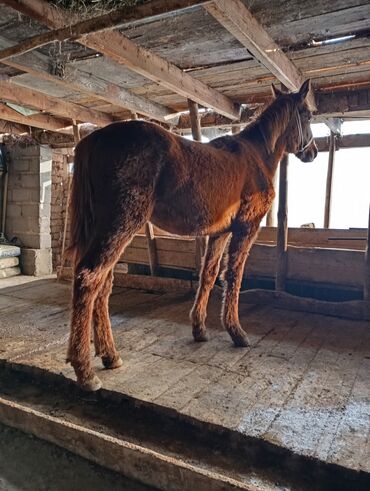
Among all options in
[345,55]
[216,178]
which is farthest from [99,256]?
[345,55]

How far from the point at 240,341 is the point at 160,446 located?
1.10m

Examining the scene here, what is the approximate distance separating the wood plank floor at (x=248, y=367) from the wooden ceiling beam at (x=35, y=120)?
7.51 ft

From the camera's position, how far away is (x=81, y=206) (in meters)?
2.02

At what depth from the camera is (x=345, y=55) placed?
259 cm

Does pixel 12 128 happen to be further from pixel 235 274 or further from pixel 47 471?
pixel 47 471

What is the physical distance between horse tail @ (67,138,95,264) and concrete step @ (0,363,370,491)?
2.69ft

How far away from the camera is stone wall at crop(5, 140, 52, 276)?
6.22 m

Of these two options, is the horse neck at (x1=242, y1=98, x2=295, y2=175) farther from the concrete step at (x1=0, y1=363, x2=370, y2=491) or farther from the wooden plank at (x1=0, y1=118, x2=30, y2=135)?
the wooden plank at (x1=0, y1=118, x2=30, y2=135)

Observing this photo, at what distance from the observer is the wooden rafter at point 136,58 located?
183cm

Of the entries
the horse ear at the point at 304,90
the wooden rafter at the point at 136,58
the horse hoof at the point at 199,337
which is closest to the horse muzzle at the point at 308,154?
the horse ear at the point at 304,90

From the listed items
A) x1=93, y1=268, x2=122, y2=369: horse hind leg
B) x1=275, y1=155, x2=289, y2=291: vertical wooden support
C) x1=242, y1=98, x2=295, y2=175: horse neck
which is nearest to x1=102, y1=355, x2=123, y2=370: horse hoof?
x1=93, y1=268, x2=122, y2=369: horse hind leg

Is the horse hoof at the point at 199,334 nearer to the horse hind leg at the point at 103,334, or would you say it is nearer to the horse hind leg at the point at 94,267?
the horse hind leg at the point at 103,334

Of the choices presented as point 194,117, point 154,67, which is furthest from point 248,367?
point 194,117

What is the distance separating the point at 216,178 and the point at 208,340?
1.24 m
